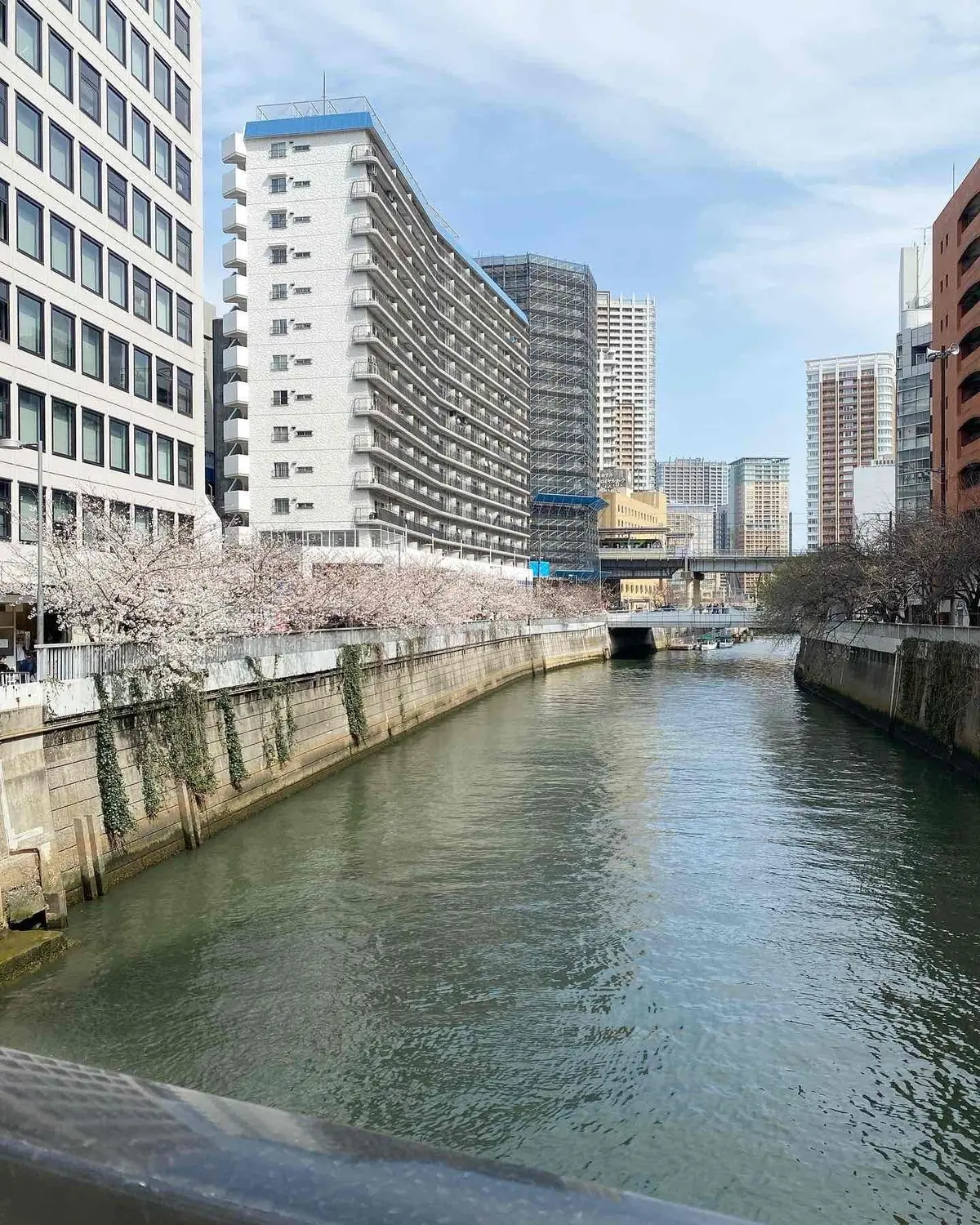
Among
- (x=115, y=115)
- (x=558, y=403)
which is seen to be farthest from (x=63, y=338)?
(x=558, y=403)

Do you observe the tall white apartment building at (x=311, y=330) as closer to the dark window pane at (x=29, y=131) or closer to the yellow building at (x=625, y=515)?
the dark window pane at (x=29, y=131)

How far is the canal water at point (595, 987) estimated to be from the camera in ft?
37.1

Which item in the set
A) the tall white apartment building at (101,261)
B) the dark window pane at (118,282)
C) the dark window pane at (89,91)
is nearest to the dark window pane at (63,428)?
the tall white apartment building at (101,261)

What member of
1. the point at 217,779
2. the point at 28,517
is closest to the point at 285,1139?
the point at 217,779

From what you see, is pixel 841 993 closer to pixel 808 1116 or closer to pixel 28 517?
pixel 808 1116

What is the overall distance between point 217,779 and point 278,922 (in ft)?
27.3

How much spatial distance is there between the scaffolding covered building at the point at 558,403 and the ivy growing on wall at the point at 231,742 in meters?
115

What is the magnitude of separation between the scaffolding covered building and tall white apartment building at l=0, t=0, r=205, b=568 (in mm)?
99541

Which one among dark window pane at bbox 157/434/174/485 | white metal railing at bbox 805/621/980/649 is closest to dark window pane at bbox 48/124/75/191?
dark window pane at bbox 157/434/174/485

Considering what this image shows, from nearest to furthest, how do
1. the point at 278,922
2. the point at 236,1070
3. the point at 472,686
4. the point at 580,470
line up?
the point at 236,1070
the point at 278,922
the point at 472,686
the point at 580,470

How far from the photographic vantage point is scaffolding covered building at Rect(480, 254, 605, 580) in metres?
144

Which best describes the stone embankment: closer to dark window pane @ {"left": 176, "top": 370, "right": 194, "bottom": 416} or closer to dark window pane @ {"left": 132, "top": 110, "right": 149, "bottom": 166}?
dark window pane @ {"left": 176, "top": 370, "right": 194, "bottom": 416}

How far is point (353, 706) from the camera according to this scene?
129 ft

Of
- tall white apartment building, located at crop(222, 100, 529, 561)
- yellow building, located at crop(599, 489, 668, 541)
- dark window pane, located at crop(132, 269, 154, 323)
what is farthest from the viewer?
yellow building, located at crop(599, 489, 668, 541)
